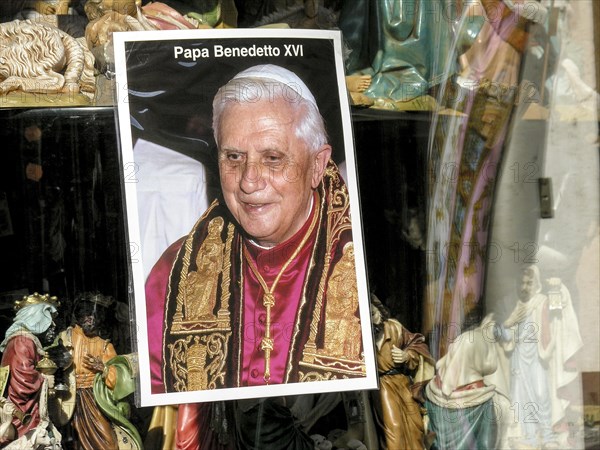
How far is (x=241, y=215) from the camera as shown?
4074mm

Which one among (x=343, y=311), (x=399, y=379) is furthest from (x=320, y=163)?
(x=399, y=379)

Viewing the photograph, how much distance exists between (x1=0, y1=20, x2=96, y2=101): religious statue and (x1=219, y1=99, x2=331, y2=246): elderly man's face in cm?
67

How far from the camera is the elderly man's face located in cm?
405

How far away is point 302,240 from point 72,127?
982 mm

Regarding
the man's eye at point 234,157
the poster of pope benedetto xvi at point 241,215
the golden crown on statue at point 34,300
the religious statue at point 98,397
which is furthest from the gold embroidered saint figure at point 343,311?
the golden crown on statue at point 34,300

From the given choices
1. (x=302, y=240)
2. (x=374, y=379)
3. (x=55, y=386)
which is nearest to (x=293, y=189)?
(x=302, y=240)

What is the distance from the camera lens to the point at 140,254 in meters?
3.92

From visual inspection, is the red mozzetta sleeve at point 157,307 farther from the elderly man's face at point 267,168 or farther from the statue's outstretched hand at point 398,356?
the statue's outstretched hand at point 398,356

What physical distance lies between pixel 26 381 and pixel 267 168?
114 cm

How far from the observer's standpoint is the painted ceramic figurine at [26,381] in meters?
4.02

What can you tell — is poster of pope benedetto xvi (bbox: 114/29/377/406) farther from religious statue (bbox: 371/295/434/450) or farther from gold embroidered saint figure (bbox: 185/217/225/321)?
religious statue (bbox: 371/295/434/450)

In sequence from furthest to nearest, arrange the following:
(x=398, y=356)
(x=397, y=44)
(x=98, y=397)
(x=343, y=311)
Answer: (x=397, y=44)
(x=398, y=356)
(x=98, y=397)
(x=343, y=311)

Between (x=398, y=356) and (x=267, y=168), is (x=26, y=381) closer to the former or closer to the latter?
(x=267, y=168)

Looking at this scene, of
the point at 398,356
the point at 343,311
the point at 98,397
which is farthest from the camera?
the point at 398,356
